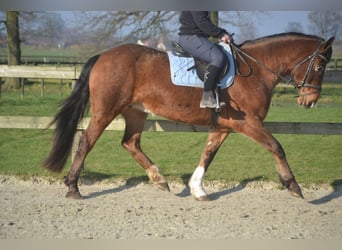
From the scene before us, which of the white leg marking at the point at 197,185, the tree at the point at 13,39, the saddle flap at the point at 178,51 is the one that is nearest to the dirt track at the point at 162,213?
the white leg marking at the point at 197,185

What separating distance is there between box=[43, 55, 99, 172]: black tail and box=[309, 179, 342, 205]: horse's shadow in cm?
325

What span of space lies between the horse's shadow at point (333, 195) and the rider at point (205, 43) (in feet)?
6.08

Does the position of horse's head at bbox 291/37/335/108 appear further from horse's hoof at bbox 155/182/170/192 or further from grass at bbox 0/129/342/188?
horse's hoof at bbox 155/182/170/192

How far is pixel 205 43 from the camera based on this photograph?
5754 mm

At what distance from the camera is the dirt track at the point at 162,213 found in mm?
4648

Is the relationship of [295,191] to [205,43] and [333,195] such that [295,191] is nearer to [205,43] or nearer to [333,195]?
[333,195]

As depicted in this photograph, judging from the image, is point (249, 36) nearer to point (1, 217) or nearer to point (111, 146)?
point (111, 146)

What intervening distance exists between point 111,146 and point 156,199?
380 centimetres

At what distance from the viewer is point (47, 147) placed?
367 inches

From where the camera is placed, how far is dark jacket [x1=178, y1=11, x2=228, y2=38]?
5.57 metres

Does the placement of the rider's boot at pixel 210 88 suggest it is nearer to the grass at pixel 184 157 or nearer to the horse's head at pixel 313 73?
the horse's head at pixel 313 73

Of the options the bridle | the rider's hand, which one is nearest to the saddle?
the rider's hand
